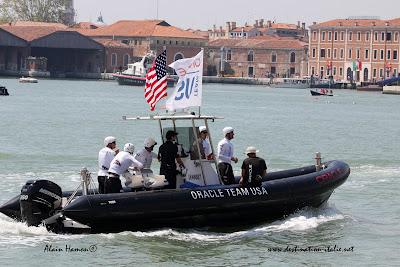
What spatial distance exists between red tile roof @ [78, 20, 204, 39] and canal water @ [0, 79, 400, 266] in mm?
95832

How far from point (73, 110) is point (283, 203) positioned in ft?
170

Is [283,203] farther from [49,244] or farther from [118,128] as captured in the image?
[118,128]

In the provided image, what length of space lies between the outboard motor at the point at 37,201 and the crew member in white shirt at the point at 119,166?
2.87ft

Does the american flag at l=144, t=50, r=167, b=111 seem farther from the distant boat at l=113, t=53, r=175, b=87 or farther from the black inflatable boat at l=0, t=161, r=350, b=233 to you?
the distant boat at l=113, t=53, r=175, b=87

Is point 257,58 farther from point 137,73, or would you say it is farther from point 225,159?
point 225,159

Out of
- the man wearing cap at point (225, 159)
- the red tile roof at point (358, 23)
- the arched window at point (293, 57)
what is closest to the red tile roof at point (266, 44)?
the arched window at point (293, 57)

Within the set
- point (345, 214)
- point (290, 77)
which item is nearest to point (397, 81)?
point (290, 77)

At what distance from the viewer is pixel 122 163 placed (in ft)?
60.6

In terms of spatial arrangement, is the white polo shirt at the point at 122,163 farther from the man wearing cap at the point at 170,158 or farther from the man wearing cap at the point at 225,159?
the man wearing cap at the point at 225,159

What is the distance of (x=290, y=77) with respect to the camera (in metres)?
165

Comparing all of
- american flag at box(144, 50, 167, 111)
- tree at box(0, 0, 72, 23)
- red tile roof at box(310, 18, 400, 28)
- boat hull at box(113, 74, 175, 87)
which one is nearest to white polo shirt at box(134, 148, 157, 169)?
american flag at box(144, 50, 167, 111)

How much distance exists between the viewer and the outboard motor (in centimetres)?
1817

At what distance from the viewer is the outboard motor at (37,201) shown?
18.2 metres

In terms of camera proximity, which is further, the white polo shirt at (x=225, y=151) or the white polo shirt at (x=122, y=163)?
the white polo shirt at (x=225, y=151)
